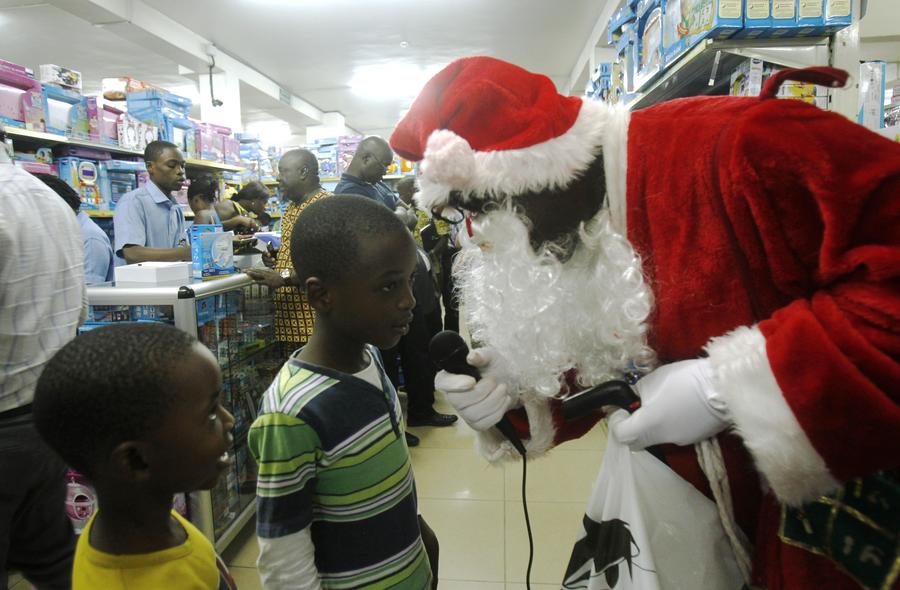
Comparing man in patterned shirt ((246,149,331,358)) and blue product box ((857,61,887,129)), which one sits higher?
blue product box ((857,61,887,129))

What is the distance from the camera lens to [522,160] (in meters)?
0.77

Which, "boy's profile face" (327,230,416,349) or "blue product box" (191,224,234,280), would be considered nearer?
"boy's profile face" (327,230,416,349)

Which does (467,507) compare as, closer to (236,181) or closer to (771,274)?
(771,274)

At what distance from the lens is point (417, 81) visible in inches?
315

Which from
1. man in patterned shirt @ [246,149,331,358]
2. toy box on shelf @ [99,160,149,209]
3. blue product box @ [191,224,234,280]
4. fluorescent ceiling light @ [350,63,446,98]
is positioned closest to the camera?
blue product box @ [191,224,234,280]

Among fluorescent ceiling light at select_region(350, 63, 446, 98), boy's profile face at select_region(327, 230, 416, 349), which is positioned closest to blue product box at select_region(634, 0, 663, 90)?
boy's profile face at select_region(327, 230, 416, 349)

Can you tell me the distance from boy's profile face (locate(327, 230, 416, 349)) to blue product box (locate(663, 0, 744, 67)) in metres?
1.16

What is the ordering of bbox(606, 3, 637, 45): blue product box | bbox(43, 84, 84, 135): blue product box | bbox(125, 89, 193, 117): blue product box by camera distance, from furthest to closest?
bbox(125, 89, 193, 117): blue product box < bbox(43, 84, 84, 135): blue product box < bbox(606, 3, 637, 45): blue product box

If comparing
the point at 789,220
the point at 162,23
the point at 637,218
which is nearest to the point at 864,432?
the point at 789,220

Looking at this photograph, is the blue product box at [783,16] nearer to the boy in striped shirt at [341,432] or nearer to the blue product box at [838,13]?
the blue product box at [838,13]

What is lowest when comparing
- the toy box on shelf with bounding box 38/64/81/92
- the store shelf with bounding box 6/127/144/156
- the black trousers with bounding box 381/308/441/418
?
the black trousers with bounding box 381/308/441/418

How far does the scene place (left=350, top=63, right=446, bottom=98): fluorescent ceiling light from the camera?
7312 mm

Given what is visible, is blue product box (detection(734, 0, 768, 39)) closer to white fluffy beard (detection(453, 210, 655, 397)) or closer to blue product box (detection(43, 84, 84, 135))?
white fluffy beard (detection(453, 210, 655, 397))

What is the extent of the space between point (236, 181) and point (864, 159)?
5.74 metres
